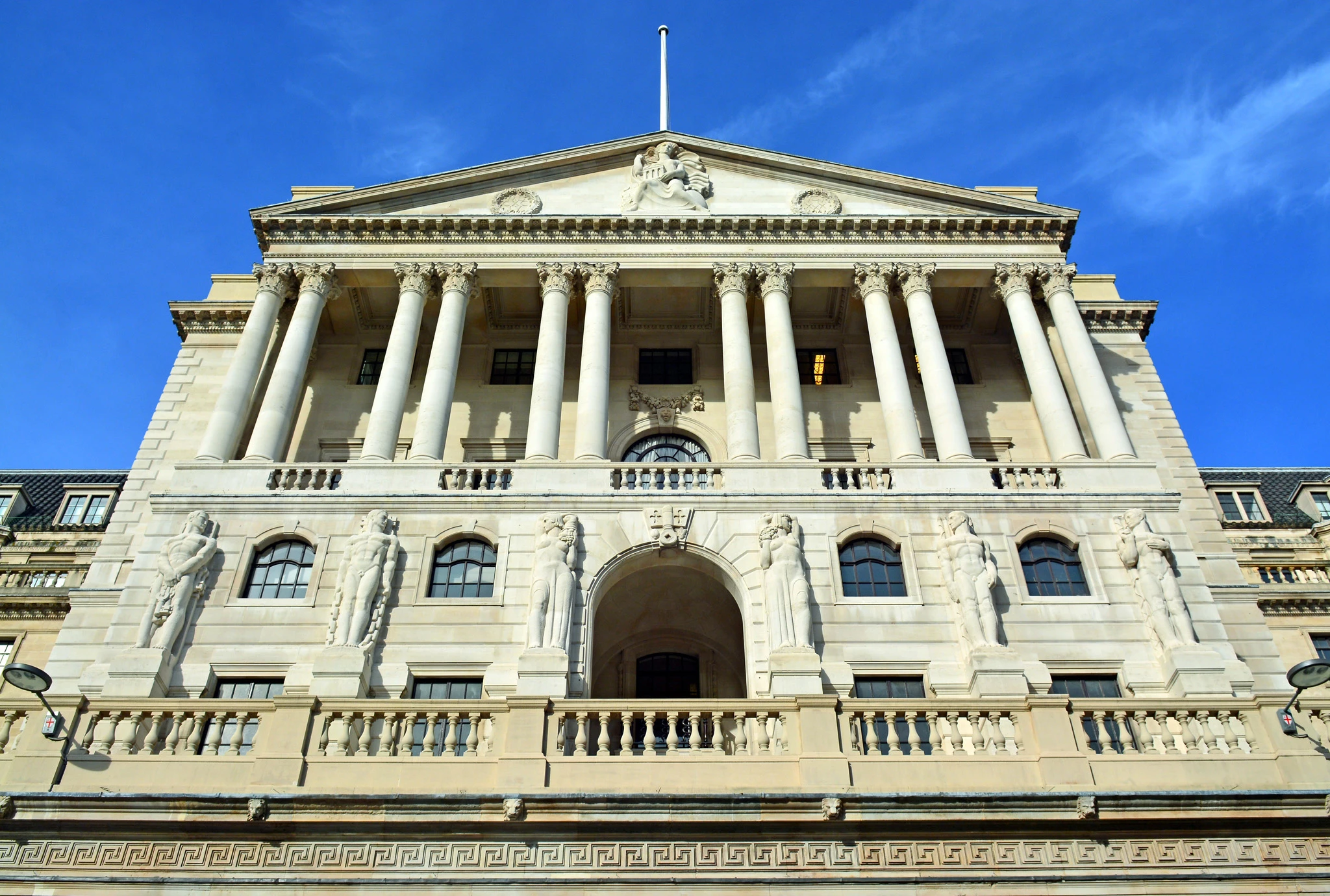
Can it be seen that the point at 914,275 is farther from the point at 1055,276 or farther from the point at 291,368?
the point at 291,368

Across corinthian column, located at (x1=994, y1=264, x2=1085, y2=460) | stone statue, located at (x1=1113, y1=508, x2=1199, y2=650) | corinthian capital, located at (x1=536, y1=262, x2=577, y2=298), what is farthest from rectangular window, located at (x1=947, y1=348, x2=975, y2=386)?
corinthian capital, located at (x1=536, y1=262, x2=577, y2=298)

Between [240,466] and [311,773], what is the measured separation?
470 inches

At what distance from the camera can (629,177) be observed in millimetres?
37438

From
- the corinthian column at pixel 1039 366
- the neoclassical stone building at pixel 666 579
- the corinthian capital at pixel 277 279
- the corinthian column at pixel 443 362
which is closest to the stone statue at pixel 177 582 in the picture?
the neoclassical stone building at pixel 666 579

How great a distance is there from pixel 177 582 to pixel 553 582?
876 cm

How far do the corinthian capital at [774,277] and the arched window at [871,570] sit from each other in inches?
410

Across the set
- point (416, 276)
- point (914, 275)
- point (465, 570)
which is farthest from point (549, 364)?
point (914, 275)

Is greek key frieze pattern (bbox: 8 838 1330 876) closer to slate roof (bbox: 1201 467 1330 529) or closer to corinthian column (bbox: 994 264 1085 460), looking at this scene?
corinthian column (bbox: 994 264 1085 460)

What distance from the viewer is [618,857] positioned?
18.1m

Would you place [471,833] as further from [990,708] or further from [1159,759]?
[1159,759]

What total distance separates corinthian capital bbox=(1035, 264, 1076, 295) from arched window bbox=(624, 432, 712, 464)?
12.0 m

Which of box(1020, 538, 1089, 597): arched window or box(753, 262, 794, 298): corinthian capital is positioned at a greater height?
box(753, 262, 794, 298): corinthian capital

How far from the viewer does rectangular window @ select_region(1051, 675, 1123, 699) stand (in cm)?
2405

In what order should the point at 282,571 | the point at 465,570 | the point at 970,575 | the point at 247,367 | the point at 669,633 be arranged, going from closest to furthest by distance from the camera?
the point at 970,575, the point at 465,570, the point at 282,571, the point at 669,633, the point at 247,367
